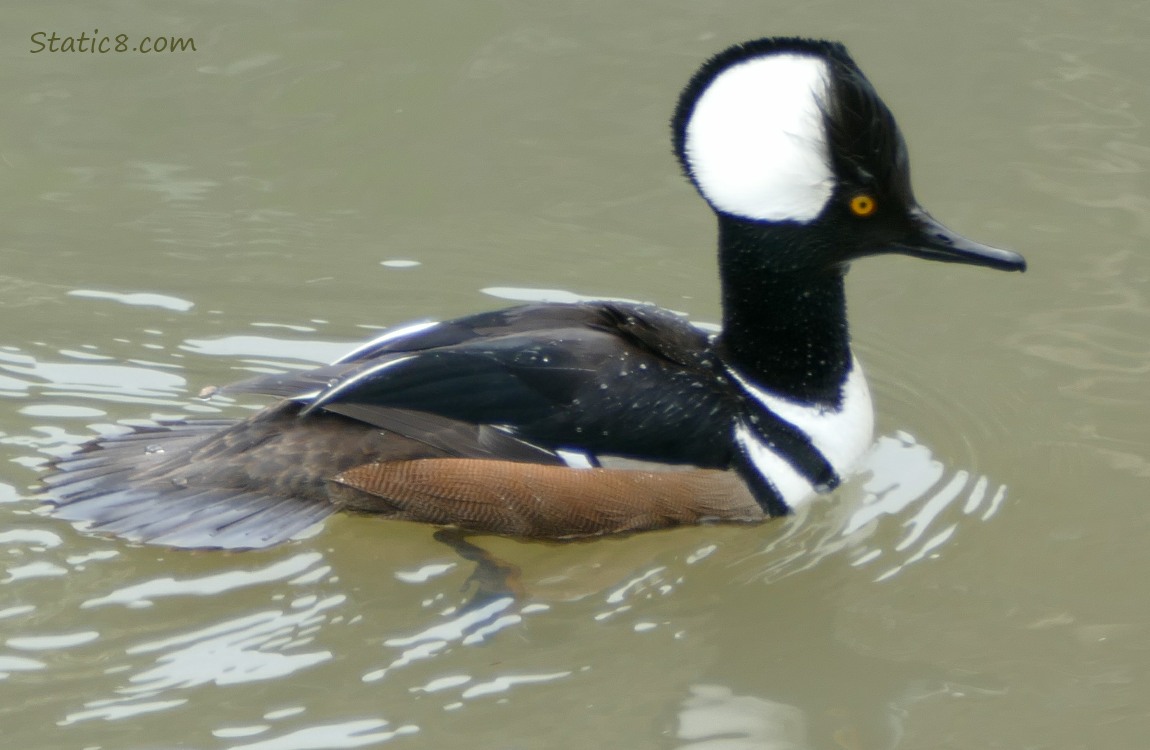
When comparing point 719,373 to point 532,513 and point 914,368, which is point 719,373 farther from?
point 914,368

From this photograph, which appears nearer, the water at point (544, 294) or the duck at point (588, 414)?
the water at point (544, 294)

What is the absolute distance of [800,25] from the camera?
27.5ft

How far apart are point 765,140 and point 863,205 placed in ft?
1.41

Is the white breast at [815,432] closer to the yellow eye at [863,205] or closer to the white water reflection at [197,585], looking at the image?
the yellow eye at [863,205]

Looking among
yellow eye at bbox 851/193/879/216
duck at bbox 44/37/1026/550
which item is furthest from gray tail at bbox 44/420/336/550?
yellow eye at bbox 851/193/879/216

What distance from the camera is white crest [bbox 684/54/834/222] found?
453 cm

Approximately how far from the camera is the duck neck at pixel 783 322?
4930 millimetres

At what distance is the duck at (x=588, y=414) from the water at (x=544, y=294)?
181 mm

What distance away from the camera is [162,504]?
4602 millimetres

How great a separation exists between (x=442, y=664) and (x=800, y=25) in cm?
527

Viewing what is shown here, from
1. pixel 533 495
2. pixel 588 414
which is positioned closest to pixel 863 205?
pixel 588 414

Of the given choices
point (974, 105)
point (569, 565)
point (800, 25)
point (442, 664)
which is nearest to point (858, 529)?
point (569, 565)

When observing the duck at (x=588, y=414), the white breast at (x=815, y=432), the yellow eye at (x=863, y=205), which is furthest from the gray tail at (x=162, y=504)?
the yellow eye at (x=863, y=205)

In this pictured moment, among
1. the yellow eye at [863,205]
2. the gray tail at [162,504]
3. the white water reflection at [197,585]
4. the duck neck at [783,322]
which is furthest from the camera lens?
the duck neck at [783,322]
